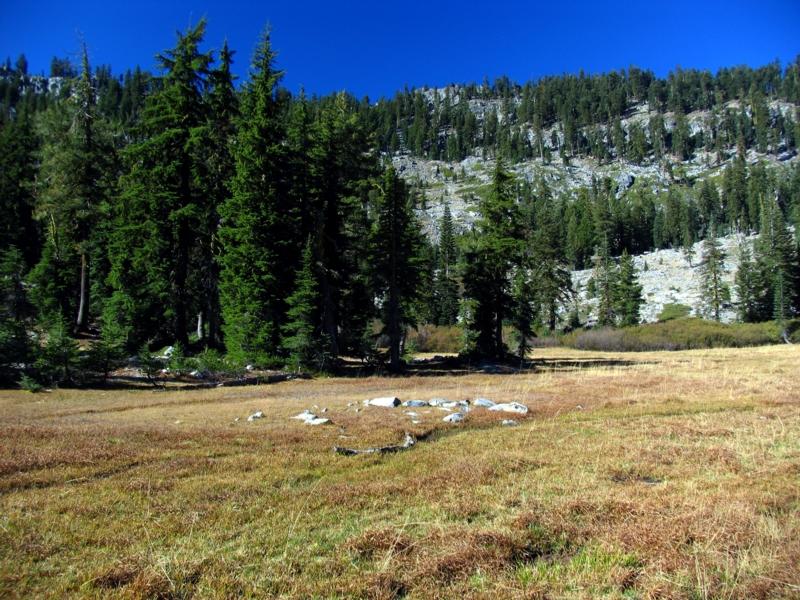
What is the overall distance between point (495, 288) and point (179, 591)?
3315 cm

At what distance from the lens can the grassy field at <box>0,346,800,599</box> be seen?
461 centimetres

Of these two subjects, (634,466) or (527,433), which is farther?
(527,433)

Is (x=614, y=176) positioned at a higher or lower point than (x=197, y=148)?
higher

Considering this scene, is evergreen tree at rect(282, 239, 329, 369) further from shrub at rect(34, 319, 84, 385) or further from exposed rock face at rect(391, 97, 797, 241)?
exposed rock face at rect(391, 97, 797, 241)

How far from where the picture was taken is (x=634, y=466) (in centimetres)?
874

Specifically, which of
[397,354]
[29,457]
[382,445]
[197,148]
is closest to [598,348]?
[397,354]

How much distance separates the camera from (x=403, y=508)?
6785 millimetres

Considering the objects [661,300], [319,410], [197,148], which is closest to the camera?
[319,410]

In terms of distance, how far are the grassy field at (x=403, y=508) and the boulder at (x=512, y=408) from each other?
174 cm

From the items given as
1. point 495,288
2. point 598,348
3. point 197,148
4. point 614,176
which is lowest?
point 598,348

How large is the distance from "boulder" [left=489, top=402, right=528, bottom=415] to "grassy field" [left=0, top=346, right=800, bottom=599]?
1739 mm

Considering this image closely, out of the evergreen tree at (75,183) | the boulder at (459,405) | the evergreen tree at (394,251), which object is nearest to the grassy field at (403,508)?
the boulder at (459,405)

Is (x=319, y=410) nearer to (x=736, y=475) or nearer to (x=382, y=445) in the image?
(x=382, y=445)

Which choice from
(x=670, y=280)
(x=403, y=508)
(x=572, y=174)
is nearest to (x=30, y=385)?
(x=403, y=508)
